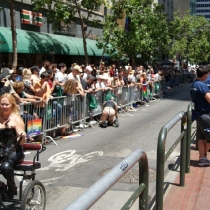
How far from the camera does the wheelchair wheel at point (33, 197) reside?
4771 mm

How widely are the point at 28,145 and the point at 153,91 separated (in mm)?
16773

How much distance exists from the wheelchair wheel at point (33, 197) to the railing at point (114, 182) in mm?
1959

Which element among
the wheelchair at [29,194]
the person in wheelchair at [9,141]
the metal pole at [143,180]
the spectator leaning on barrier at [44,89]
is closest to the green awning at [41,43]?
the spectator leaning on barrier at [44,89]

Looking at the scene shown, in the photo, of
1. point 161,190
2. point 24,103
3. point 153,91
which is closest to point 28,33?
point 153,91

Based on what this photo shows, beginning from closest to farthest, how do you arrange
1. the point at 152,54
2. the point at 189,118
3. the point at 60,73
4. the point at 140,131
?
the point at 189,118
the point at 140,131
the point at 60,73
the point at 152,54

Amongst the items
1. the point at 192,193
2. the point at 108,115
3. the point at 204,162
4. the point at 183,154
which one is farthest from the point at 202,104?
the point at 108,115

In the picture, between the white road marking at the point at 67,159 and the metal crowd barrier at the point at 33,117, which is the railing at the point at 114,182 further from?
the metal crowd barrier at the point at 33,117

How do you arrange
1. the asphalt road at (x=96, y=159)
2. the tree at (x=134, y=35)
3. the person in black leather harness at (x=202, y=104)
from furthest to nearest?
the tree at (x=134, y=35), the person in black leather harness at (x=202, y=104), the asphalt road at (x=96, y=159)

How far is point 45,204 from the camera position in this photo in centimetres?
536

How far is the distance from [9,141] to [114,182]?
9.75 ft

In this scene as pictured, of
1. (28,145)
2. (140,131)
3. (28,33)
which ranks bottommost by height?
(140,131)

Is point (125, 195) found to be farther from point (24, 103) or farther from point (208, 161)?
point (24, 103)

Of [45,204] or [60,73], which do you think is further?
[60,73]

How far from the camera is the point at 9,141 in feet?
17.2
